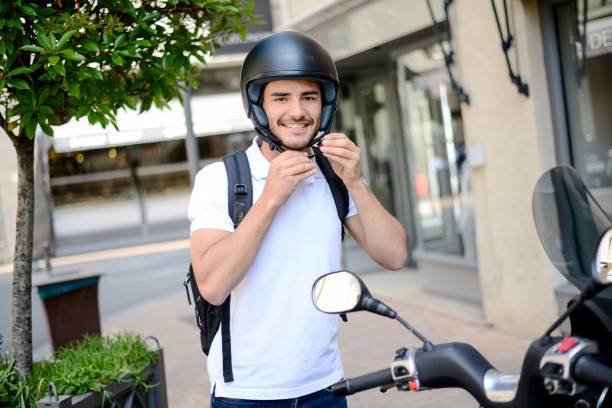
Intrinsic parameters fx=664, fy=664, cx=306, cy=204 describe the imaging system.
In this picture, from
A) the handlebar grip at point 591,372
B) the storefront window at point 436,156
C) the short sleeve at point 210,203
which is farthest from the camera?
the storefront window at point 436,156

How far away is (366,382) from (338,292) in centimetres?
21

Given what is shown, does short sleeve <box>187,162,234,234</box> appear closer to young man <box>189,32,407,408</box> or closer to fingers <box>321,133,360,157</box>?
young man <box>189,32,407,408</box>

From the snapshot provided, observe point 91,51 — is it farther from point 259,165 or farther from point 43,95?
point 259,165

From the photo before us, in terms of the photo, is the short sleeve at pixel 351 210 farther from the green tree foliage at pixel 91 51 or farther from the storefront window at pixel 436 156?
the storefront window at pixel 436 156

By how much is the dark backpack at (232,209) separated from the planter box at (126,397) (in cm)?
107

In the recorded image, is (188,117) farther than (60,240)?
No

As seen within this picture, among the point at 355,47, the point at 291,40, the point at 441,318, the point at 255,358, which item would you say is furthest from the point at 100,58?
the point at 355,47

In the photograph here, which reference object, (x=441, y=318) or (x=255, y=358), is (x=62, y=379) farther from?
(x=441, y=318)

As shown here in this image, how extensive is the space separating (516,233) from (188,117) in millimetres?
3460

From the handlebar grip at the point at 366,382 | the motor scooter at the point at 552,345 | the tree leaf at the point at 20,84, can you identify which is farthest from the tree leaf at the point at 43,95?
the handlebar grip at the point at 366,382

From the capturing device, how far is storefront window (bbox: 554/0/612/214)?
511 cm

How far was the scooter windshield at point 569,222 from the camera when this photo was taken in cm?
164

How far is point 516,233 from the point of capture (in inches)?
221

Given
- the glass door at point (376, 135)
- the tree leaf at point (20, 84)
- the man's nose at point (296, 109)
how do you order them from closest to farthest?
1. the man's nose at point (296, 109)
2. the tree leaf at point (20, 84)
3. the glass door at point (376, 135)
